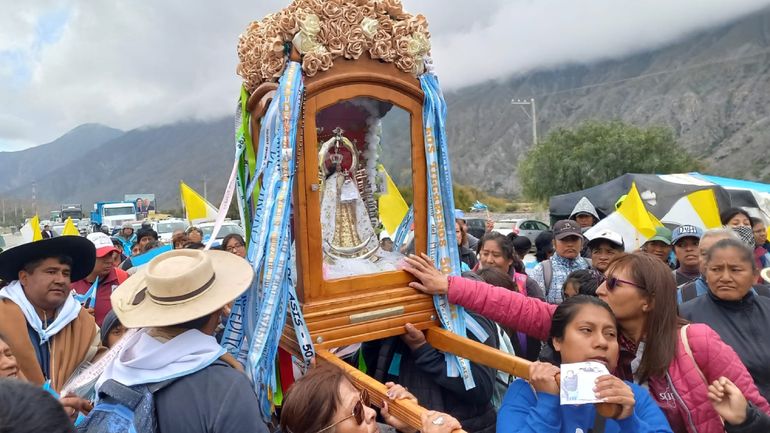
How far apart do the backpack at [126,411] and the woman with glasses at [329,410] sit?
1.19ft

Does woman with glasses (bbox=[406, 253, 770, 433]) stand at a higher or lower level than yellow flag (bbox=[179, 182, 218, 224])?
lower

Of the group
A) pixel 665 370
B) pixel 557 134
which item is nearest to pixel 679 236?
pixel 665 370

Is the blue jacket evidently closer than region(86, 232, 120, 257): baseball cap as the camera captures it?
Yes

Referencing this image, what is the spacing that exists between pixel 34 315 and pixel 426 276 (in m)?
1.79

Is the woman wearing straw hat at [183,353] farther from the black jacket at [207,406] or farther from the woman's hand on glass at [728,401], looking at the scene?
the woman's hand on glass at [728,401]

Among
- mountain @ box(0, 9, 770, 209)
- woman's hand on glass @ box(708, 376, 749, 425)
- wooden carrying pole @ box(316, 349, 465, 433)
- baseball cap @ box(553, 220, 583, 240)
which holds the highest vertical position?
mountain @ box(0, 9, 770, 209)

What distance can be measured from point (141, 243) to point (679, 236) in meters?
6.16

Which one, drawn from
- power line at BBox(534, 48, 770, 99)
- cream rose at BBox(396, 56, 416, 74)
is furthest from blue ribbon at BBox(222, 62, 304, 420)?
power line at BBox(534, 48, 770, 99)

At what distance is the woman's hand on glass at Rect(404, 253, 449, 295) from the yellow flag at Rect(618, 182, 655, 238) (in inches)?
156

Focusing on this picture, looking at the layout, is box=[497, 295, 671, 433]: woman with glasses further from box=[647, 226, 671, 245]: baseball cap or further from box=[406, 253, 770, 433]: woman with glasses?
box=[647, 226, 671, 245]: baseball cap

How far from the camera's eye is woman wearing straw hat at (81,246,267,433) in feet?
5.04

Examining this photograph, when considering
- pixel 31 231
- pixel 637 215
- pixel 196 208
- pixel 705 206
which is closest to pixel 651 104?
pixel 705 206

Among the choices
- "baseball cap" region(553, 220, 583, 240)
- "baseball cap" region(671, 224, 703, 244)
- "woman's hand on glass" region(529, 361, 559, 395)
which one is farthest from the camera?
"baseball cap" region(553, 220, 583, 240)

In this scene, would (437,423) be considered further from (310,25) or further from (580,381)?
(310,25)
